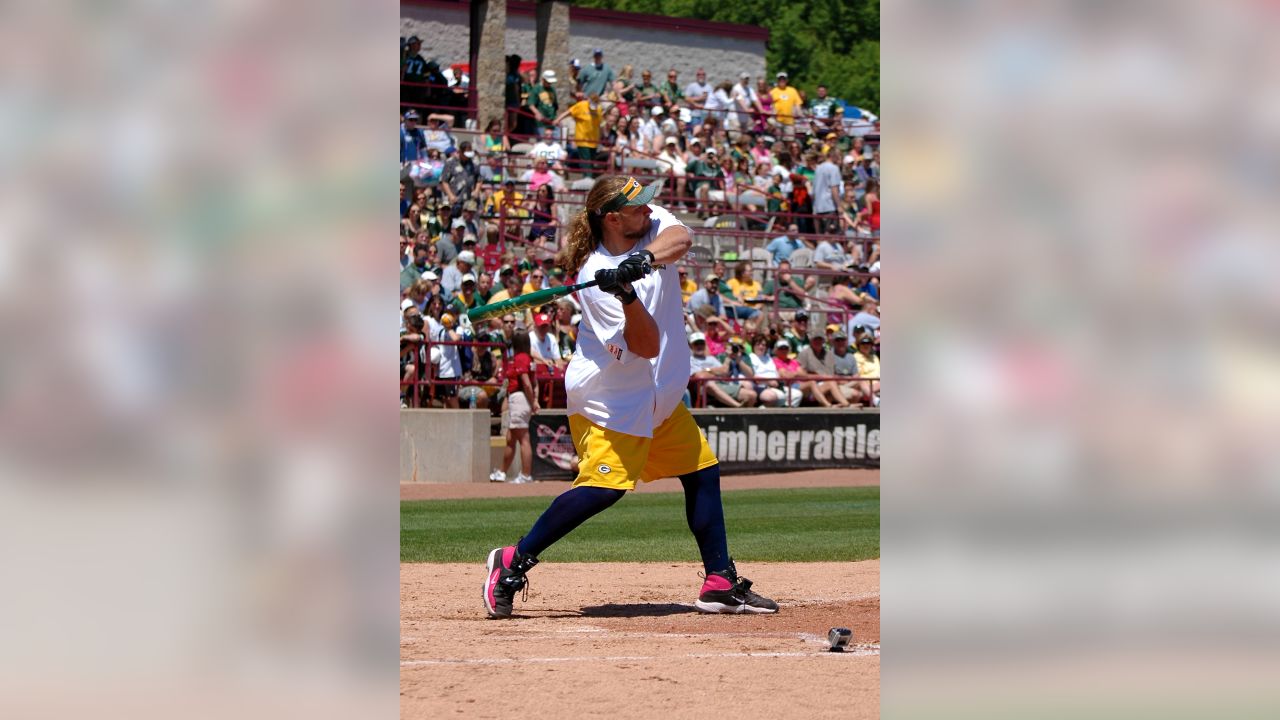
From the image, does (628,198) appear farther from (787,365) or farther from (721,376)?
(787,365)

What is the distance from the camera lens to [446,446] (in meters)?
17.8

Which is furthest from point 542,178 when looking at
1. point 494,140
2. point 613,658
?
point 613,658

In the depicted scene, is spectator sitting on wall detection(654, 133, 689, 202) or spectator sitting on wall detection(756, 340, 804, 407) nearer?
spectator sitting on wall detection(756, 340, 804, 407)

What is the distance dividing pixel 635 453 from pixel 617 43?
32.1m

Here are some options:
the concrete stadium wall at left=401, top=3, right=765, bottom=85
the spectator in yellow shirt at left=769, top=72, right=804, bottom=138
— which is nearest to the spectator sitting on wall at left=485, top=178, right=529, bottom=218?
the spectator in yellow shirt at left=769, top=72, right=804, bottom=138

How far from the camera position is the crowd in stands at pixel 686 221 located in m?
19.1

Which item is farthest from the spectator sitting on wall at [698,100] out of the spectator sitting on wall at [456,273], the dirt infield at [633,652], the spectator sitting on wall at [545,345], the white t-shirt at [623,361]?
the white t-shirt at [623,361]

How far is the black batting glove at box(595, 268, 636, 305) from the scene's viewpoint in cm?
658

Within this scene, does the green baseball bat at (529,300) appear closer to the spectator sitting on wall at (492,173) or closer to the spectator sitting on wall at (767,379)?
the spectator sitting on wall at (767,379)

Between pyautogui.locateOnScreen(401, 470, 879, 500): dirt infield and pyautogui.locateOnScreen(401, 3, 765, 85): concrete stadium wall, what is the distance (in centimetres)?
1760

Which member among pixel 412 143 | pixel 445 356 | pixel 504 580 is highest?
pixel 412 143

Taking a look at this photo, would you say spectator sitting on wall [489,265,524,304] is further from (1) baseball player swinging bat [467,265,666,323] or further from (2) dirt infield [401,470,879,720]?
(1) baseball player swinging bat [467,265,666,323]
